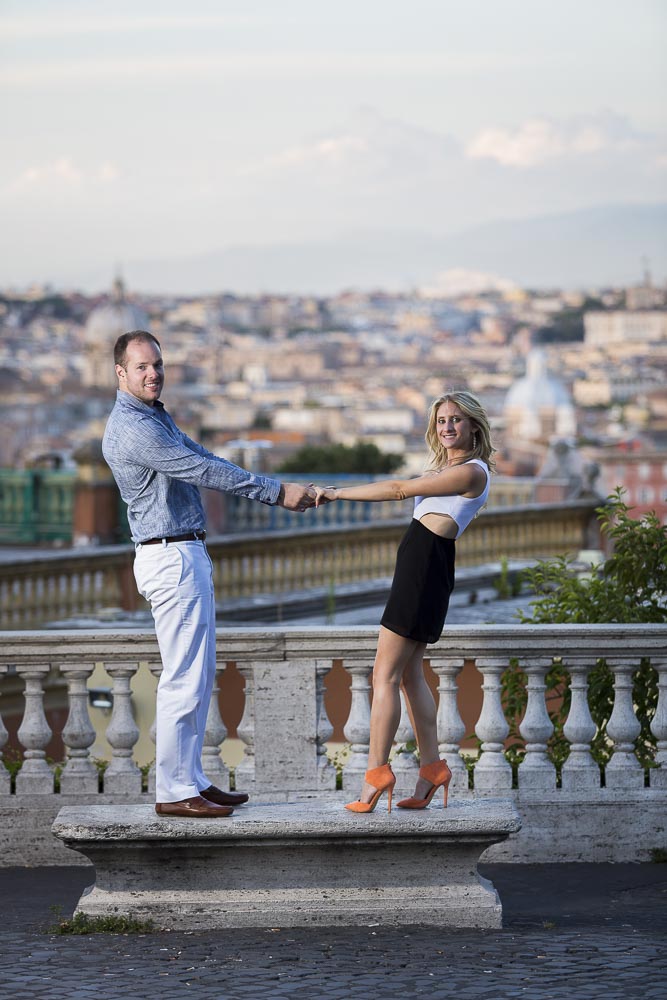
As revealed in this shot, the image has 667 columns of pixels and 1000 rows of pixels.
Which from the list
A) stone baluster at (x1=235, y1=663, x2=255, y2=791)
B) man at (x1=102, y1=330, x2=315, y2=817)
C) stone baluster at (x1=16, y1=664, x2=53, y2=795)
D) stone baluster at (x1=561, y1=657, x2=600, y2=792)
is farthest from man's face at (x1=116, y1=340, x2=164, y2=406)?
stone baluster at (x1=561, y1=657, x2=600, y2=792)

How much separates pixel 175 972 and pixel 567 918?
4.76 ft

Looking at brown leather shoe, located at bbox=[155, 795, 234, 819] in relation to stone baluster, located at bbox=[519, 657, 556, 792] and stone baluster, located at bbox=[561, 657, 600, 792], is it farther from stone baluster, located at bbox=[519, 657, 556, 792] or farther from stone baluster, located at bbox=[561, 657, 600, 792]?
stone baluster, located at bbox=[561, 657, 600, 792]

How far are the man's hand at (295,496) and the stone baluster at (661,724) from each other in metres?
1.63

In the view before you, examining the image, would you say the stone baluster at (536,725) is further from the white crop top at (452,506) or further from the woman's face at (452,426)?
the woman's face at (452,426)

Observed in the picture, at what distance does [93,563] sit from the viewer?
Answer: 1536 centimetres

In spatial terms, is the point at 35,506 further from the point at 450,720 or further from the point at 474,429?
the point at 474,429

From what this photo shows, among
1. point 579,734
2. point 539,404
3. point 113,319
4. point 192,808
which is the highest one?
point 113,319

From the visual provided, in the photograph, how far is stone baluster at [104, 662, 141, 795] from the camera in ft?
22.2

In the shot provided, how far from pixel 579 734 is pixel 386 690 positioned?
4.04ft

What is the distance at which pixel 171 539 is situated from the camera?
5738 millimetres

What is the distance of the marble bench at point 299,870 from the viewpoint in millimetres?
5695

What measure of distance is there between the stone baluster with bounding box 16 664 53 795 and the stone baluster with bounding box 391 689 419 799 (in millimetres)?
1324

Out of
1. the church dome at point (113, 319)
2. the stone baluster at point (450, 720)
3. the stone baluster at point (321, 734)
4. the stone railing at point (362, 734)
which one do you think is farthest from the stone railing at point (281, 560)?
the church dome at point (113, 319)

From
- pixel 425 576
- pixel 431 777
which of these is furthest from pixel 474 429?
pixel 431 777
